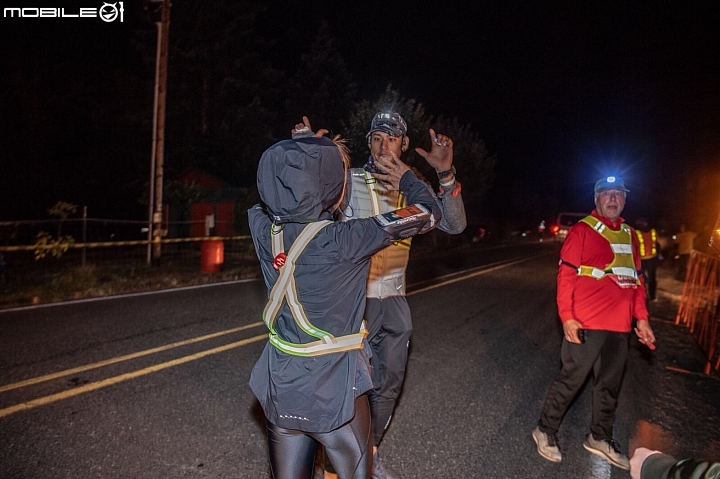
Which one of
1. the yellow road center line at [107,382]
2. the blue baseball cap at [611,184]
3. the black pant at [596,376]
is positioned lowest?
the yellow road center line at [107,382]

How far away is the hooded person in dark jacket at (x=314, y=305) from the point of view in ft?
6.69

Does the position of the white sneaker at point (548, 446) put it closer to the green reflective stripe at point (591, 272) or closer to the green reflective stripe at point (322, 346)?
the green reflective stripe at point (591, 272)

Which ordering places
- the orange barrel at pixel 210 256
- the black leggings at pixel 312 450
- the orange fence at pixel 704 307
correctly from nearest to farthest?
the black leggings at pixel 312 450
the orange fence at pixel 704 307
the orange barrel at pixel 210 256

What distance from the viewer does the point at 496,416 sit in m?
4.41

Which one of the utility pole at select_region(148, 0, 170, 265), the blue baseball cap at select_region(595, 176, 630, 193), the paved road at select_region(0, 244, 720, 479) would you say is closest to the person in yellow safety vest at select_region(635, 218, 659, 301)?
the paved road at select_region(0, 244, 720, 479)

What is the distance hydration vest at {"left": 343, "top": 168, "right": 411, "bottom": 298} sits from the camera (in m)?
3.23

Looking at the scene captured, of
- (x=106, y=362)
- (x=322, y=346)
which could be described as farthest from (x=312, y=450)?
(x=106, y=362)

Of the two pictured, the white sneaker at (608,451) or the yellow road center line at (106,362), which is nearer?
the white sneaker at (608,451)

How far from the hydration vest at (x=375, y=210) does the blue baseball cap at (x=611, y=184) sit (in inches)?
63.0

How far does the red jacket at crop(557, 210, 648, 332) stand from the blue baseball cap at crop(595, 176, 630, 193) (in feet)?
0.63

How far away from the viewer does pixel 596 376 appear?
12.3 ft

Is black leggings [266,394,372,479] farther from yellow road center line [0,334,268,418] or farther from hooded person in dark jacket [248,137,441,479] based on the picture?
yellow road center line [0,334,268,418]

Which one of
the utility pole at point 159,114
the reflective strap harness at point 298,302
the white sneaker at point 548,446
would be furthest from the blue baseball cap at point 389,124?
the utility pole at point 159,114

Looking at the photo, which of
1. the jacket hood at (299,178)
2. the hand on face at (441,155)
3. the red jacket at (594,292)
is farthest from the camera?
the red jacket at (594,292)
